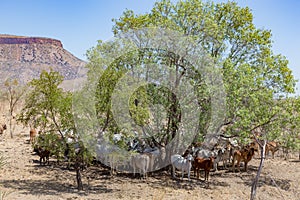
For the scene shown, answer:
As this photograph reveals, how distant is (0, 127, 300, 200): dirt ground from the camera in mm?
11727

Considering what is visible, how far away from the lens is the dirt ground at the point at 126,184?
11727 mm

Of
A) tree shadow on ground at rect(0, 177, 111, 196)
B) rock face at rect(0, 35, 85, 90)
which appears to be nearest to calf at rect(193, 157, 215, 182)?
tree shadow on ground at rect(0, 177, 111, 196)

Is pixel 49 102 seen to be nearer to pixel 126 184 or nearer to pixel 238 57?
pixel 126 184

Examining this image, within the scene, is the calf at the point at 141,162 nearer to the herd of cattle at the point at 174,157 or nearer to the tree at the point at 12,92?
the herd of cattle at the point at 174,157

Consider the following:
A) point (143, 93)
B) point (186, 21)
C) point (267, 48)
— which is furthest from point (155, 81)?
point (267, 48)

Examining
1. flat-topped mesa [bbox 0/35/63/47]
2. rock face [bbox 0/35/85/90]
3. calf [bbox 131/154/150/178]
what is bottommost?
calf [bbox 131/154/150/178]

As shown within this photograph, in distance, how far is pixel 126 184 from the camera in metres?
13.8

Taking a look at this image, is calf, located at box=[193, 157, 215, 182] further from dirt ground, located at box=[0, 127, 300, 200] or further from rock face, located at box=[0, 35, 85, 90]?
rock face, located at box=[0, 35, 85, 90]

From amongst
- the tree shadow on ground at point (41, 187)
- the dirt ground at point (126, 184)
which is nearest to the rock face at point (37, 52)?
the dirt ground at point (126, 184)

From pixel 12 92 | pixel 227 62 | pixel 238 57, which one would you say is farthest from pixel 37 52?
pixel 227 62

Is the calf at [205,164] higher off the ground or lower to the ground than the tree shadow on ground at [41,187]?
higher

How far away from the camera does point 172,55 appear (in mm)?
14188

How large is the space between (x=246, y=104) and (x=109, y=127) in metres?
5.38

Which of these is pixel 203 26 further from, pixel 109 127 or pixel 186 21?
pixel 109 127
